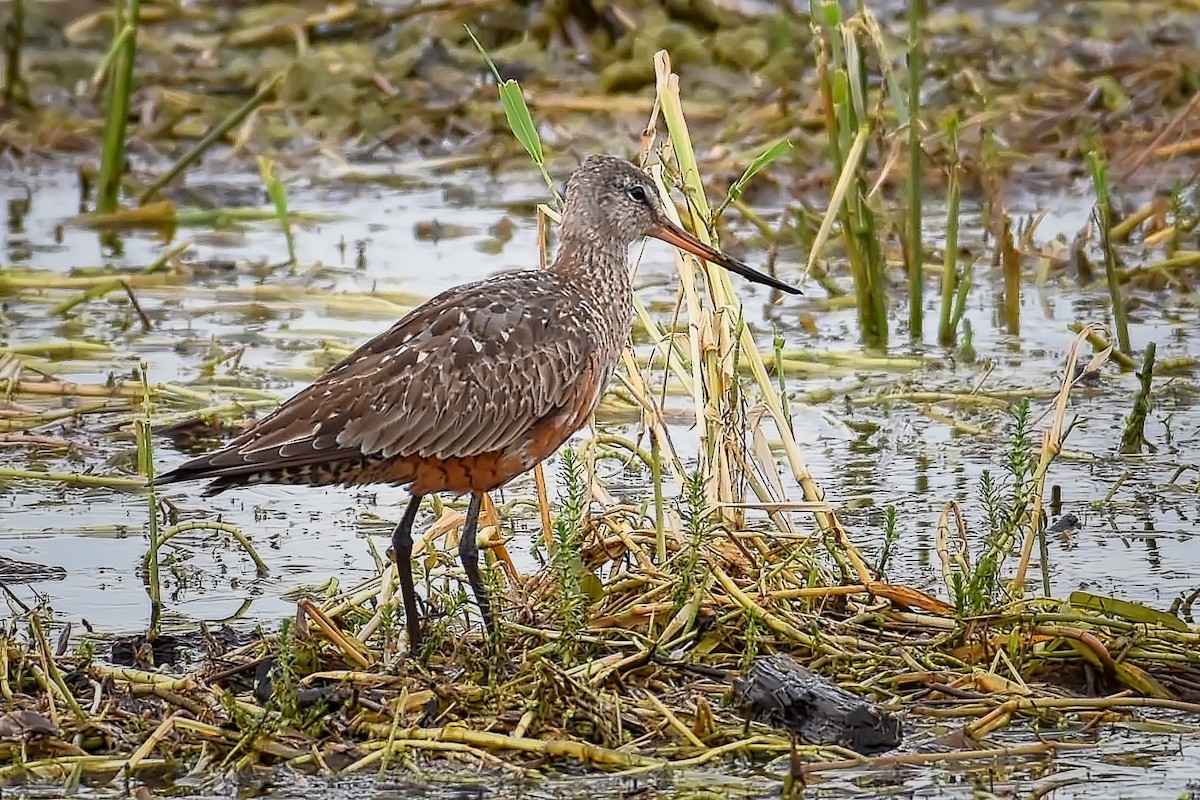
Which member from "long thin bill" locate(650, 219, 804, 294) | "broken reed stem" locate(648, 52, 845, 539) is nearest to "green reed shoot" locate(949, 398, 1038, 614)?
"broken reed stem" locate(648, 52, 845, 539)

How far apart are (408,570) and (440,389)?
1.43 feet

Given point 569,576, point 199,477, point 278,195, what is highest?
point 278,195

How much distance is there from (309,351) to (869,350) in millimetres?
2046

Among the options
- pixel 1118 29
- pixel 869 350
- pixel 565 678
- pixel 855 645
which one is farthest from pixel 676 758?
pixel 1118 29

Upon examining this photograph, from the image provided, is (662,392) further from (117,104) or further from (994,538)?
(117,104)

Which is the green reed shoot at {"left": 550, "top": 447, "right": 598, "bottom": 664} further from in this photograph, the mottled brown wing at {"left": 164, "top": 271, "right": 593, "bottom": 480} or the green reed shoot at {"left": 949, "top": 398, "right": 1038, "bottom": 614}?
the green reed shoot at {"left": 949, "top": 398, "right": 1038, "bottom": 614}

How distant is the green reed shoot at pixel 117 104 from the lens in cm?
846

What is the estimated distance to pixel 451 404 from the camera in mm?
4973

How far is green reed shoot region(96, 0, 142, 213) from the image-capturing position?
8.46 metres

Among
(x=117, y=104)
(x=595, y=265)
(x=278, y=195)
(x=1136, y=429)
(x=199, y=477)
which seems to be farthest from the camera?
(x=117, y=104)

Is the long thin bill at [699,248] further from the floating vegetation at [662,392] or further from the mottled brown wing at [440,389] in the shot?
the mottled brown wing at [440,389]

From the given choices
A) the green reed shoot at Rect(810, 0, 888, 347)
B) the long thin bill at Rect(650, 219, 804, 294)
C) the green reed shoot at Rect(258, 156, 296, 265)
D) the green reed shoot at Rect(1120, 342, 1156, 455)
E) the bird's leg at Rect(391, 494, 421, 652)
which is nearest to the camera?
the bird's leg at Rect(391, 494, 421, 652)

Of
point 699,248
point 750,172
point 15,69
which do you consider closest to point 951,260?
point 699,248

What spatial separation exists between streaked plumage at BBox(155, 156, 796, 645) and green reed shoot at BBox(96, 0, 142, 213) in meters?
3.73
